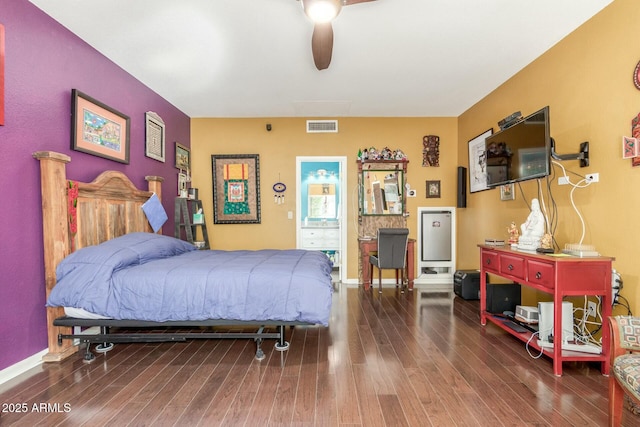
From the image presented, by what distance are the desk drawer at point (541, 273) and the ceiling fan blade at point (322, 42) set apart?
2153 millimetres

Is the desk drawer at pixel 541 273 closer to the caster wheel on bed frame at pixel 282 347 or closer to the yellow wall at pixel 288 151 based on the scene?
the caster wheel on bed frame at pixel 282 347

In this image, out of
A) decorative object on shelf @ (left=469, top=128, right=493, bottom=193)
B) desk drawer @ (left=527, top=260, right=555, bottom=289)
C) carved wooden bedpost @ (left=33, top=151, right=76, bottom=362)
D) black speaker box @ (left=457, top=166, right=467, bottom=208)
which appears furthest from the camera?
black speaker box @ (left=457, top=166, right=467, bottom=208)

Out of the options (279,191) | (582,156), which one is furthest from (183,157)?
(582,156)

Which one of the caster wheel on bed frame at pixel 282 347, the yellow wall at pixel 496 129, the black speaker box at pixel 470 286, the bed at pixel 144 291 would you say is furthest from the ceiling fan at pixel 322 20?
the black speaker box at pixel 470 286

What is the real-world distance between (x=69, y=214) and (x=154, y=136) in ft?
5.38

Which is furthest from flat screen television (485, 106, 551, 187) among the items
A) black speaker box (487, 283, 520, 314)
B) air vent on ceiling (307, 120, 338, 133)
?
air vent on ceiling (307, 120, 338, 133)

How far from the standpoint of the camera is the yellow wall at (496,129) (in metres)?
2.09

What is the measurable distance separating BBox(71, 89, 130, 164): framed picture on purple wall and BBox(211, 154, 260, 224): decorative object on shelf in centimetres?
161

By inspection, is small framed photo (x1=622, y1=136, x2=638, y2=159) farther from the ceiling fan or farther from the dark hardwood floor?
the ceiling fan

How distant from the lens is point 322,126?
462cm

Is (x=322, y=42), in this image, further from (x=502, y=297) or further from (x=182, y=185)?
(x=182, y=185)

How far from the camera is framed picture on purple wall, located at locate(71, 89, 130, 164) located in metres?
2.47

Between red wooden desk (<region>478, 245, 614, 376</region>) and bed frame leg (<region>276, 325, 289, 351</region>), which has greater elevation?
red wooden desk (<region>478, 245, 614, 376</region>)

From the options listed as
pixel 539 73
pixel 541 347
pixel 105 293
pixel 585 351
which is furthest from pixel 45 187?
pixel 539 73
